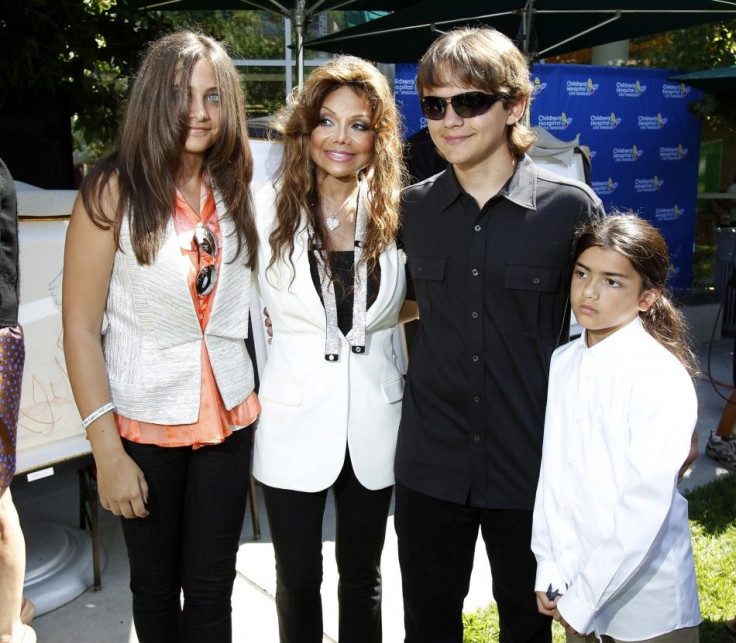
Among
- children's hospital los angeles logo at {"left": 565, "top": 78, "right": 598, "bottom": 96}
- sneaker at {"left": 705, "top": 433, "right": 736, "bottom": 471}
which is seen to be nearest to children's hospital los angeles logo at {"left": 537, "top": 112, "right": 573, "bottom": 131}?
children's hospital los angeles logo at {"left": 565, "top": 78, "right": 598, "bottom": 96}

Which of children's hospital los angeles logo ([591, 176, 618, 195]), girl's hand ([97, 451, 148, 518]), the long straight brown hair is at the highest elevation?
the long straight brown hair

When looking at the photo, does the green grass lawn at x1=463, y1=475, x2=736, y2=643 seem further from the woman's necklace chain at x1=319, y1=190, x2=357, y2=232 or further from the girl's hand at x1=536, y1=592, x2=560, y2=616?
the woman's necklace chain at x1=319, y1=190, x2=357, y2=232

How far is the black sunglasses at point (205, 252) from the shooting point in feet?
6.97

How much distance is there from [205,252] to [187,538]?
0.83m

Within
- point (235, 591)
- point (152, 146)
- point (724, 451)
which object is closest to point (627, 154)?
point (724, 451)

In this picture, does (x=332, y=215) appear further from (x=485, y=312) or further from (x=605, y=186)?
(x=605, y=186)

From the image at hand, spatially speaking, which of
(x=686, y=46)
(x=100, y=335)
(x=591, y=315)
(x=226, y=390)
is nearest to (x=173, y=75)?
(x=100, y=335)

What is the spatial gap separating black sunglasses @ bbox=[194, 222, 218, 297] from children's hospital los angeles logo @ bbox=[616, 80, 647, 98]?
27.0 ft

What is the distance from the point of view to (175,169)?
2115 millimetres

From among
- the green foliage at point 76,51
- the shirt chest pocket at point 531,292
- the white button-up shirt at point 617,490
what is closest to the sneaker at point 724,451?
the white button-up shirt at point 617,490

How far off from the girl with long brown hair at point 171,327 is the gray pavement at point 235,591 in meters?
0.95

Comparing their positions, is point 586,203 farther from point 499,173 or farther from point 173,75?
point 173,75

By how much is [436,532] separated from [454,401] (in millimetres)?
393

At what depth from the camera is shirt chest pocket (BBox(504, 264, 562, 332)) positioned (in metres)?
2.04
